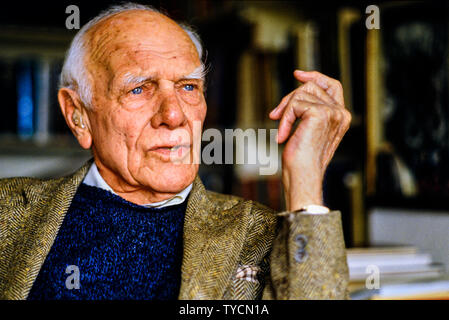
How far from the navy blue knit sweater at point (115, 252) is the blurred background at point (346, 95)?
530 mm

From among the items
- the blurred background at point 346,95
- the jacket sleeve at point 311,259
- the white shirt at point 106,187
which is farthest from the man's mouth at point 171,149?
the blurred background at point 346,95

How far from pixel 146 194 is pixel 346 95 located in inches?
38.8

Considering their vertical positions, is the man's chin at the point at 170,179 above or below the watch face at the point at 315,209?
above

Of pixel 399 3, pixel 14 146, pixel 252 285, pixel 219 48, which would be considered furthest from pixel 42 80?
pixel 252 285

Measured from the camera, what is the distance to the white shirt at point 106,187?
1234 mm

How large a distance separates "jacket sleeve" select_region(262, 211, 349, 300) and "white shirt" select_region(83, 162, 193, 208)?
0.37 metres

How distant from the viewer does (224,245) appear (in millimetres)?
1063

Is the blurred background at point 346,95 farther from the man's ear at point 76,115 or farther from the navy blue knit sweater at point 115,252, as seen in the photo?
the navy blue knit sweater at point 115,252

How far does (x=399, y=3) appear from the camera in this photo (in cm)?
175

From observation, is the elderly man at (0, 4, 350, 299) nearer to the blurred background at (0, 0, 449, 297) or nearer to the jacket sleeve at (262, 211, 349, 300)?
the jacket sleeve at (262, 211, 349, 300)

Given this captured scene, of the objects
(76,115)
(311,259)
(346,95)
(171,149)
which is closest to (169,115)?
(171,149)

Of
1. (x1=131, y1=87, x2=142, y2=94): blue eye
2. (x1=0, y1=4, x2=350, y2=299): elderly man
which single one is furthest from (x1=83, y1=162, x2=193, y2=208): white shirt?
(x1=131, y1=87, x2=142, y2=94): blue eye

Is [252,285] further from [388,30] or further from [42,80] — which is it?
[42,80]

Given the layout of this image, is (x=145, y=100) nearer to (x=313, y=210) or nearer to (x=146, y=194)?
(x=146, y=194)
